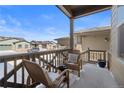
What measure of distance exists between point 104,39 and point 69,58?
411cm

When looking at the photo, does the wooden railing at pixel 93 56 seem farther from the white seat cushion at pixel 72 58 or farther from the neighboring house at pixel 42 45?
the neighboring house at pixel 42 45

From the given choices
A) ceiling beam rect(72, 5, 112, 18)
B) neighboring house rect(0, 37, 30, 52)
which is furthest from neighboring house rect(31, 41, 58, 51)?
ceiling beam rect(72, 5, 112, 18)

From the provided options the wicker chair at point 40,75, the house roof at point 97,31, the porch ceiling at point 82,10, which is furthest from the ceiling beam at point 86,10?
the wicker chair at point 40,75

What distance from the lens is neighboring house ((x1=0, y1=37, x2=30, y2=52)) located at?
3308 mm

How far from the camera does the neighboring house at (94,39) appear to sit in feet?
26.3

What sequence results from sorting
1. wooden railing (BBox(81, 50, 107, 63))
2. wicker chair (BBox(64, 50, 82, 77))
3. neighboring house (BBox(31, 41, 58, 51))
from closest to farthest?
neighboring house (BBox(31, 41, 58, 51)) → wicker chair (BBox(64, 50, 82, 77)) → wooden railing (BBox(81, 50, 107, 63))

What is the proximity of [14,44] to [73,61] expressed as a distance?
81.4 inches

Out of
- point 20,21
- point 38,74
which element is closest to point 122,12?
point 38,74

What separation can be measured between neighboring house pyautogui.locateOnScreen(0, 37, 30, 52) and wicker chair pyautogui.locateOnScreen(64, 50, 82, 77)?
1562mm

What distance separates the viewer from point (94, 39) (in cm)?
900

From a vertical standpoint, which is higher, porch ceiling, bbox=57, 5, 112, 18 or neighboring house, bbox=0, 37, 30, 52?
porch ceiling, bbox=57, 5, 112, 18

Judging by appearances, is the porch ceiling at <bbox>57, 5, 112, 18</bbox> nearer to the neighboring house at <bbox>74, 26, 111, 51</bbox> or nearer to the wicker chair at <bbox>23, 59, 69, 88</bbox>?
the neighboring house at <bbox>74, 26, 111, 51</bbox>
